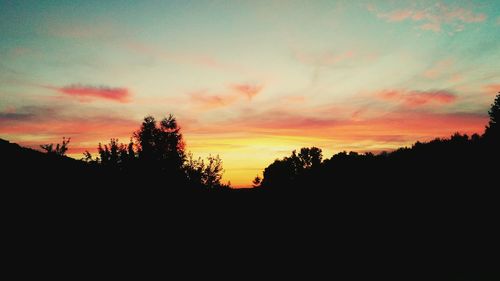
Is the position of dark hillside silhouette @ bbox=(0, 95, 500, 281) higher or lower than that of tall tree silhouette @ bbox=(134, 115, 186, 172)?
lower

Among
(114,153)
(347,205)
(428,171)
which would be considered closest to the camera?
(428,171)

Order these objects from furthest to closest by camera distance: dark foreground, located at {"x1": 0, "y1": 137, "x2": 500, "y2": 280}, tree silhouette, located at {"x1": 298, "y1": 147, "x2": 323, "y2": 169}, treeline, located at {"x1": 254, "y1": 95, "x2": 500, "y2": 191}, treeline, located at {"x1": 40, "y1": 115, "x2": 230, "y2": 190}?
1. tree silhouette, located at {"x1": 298, "y1": 147, "x2": 323, "y2": 169}
2. treeline, located at {"x1": 40, "y1": 115, "x2": 230, "y2": 190}
3. treeline, located at {"x1": 254, "y1": 95, "x2": 500, "y2": 191}
4. dark foreground, located at {"x1": 0, "y1": 137, "x2": 500, "y2": 280}

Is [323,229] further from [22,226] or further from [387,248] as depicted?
[22,226]

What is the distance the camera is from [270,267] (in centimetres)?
1161

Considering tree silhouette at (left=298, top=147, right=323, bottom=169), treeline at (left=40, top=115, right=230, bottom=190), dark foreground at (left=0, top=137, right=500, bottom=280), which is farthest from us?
tree silhouette at (left=298, top=147, right=323, bottom=169)

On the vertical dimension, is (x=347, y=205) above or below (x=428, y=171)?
below

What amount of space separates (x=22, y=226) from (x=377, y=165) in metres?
16.7

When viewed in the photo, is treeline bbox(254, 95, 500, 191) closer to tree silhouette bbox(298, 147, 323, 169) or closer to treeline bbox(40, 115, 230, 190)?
treeline bbox(40, 115, 230, 190)

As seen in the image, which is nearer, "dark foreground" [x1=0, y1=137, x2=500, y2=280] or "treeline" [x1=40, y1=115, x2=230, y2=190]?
"dark foreground" [x1=0, y1=137, x2=500, y2=280]

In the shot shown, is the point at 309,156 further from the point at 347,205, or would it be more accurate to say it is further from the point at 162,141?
the point at 347,205

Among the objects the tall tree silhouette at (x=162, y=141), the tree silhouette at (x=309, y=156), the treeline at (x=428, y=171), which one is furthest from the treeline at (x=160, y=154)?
the tree silhouette at (x=309, y=156)

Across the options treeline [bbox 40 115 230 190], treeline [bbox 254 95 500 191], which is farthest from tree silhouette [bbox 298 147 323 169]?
treeline [bbox 254 95 500 191]

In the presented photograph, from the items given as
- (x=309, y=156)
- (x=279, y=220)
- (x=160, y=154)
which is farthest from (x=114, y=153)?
(x=309, y=156)

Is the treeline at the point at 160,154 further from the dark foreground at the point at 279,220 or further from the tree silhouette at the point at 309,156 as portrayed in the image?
the tree silhouette at the point at 309,156
